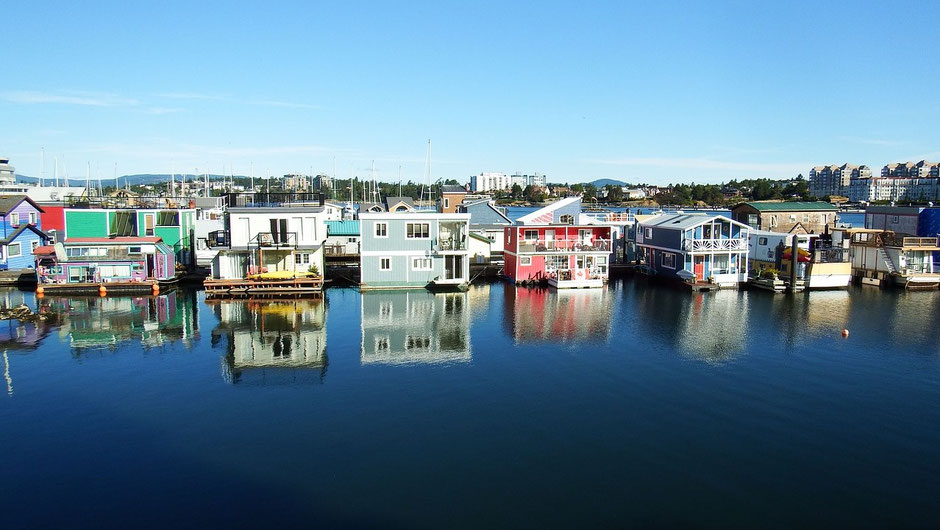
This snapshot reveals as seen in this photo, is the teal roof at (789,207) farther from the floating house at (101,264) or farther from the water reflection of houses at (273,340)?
the floating house at (101,264)

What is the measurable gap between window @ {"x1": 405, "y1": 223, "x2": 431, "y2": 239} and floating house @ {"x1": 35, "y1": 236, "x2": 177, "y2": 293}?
630 inches

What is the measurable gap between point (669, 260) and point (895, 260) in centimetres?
1506

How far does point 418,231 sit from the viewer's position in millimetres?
38531

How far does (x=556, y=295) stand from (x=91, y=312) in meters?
25.7

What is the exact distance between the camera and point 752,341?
2611 cm

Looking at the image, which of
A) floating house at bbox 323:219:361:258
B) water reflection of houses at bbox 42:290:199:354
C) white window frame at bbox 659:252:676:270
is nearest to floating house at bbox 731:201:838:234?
white window frame at bbox 659:252:676:270

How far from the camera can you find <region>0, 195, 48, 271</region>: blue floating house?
4138 centimetres

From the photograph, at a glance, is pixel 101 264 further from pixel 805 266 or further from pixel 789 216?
pixel 789 216

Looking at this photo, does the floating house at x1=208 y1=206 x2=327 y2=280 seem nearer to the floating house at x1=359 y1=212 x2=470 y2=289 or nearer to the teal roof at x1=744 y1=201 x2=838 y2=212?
the floating house at x1=359 y1=212 x2=470 y2=289

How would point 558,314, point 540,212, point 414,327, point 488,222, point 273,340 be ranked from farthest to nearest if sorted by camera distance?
1. point 488,222
2. point 540,212
3. point 558,314
4. point 414,327
5. point 273,340

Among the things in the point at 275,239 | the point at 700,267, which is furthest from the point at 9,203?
the point at 700,267

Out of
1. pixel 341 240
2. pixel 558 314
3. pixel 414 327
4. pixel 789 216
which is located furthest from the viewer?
pixel 789 216

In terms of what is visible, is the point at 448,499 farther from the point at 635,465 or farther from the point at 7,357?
the point at 7,357

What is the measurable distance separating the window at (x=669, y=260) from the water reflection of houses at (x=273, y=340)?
23561 millimetres
